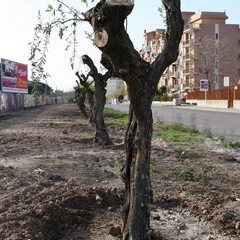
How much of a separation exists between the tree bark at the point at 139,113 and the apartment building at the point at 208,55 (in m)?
67.5

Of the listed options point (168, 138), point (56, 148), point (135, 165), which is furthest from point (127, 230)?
point (168, 138)

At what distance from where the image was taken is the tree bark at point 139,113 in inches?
170

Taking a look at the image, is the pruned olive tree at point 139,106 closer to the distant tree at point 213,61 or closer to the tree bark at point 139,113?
the tree bark at point 139,113

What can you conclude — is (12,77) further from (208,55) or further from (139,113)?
(139,113)

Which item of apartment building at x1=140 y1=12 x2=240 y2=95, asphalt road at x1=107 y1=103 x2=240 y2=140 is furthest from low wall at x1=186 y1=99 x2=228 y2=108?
asphalt road at x1=107 y1=103 x2=240 y2=140

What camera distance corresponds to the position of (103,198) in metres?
6.45

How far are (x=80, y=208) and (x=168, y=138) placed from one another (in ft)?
32.1

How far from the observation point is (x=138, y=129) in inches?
184

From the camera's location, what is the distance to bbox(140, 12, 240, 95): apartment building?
8062 centimetres

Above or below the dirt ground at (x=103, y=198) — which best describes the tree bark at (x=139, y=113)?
above

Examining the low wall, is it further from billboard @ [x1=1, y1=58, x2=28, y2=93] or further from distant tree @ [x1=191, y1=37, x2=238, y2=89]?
billboard @ [x1=1, y1=58, x2=28, y2=93]

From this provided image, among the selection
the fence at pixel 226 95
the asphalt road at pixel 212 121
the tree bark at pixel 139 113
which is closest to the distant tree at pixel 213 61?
the fence at pixel 226 95

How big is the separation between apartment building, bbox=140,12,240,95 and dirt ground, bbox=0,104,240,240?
62800 mm

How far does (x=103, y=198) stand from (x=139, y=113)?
2.19 metres
